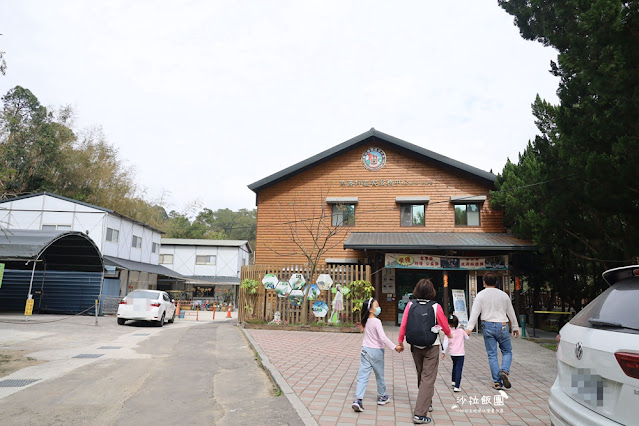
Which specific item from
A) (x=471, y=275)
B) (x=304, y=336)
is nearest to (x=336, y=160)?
(x=471, y=275)

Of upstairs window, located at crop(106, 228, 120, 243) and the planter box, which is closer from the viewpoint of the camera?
the planter box

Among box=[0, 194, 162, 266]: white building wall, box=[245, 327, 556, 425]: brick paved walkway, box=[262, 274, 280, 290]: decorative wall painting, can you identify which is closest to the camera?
box=[245, 327, 556, 425]: brick paved walkway

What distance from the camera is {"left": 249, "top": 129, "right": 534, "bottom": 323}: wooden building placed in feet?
61.0

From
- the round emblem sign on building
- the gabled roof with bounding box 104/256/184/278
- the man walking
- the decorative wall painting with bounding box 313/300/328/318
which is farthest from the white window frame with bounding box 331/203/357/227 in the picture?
the man walking

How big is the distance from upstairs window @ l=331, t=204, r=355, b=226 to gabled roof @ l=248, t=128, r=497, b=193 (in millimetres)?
2498

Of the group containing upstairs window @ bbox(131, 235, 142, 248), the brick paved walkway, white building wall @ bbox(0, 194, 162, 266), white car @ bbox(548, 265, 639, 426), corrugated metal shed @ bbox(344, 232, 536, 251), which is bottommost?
the brick paved walkway

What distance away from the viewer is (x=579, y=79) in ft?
35.2

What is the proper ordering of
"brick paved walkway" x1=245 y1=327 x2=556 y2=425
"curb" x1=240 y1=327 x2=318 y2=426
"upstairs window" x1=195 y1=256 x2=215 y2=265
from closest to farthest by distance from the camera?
"curb" x1=240 y1=327 x2=318 y2=426
"brick paved walkway" x1=245 y1=327 x2=556 y2=425
"upstairs window" x1=195 y1=256 x2=215 y2=265

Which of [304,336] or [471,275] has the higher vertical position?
[471,275]

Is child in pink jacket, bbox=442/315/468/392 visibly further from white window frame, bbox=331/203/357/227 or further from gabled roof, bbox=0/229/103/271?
gabled roof, bbox=0/229/103/271

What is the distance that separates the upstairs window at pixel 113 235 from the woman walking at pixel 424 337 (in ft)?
84.9

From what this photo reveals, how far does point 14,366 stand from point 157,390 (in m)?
3.54

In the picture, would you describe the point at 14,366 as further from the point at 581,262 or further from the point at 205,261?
the point at 205,261

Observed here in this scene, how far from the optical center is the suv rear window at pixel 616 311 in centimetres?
272
